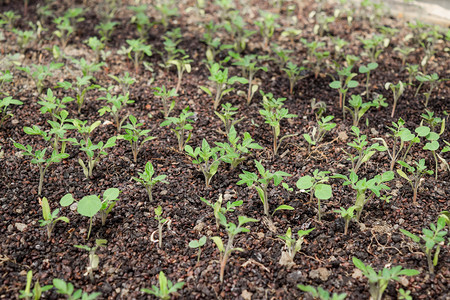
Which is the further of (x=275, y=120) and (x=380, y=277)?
(x=275, y=120)

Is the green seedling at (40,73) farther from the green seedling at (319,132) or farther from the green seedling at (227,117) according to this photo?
the green seedling at (319,132)

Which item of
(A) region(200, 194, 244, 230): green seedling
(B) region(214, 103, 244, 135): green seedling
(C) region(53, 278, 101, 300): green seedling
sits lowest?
(C) region(53, 278, 101, 300): green seedling

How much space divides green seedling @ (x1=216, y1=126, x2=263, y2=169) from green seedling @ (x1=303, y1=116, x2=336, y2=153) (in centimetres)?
41

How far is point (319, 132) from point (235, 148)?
2.07 ft

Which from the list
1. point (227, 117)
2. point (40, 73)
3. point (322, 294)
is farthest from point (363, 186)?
point (40, 73)

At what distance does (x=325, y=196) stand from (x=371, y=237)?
386mm

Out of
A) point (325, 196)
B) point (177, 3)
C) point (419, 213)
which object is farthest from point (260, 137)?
point (177, 3)

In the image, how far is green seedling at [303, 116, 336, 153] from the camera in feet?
10.3

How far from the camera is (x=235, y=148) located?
123 inches

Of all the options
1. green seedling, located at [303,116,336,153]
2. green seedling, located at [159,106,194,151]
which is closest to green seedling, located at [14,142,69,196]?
green seedling, located at [159,106,194,151]

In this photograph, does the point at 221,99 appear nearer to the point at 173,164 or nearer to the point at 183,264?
the point at 173,164

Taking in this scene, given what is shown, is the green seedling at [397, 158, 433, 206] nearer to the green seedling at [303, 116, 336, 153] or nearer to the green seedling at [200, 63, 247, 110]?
the green seedling at [303, 116, 336, 153]

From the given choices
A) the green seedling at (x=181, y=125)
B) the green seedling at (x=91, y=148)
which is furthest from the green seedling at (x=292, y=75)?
the green seedling at (x=91, y=148)

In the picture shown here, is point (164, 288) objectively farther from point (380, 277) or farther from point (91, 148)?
point (91, 148)
